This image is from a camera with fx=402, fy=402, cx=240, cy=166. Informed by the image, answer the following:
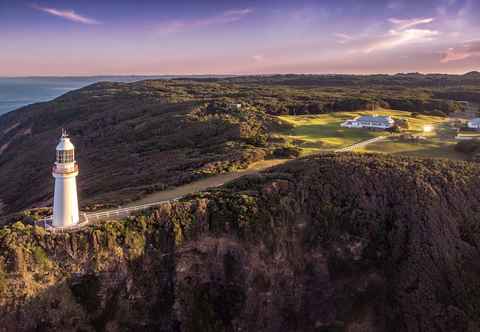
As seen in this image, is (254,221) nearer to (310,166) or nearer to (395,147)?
(310,166)

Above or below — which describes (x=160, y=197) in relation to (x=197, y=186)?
below

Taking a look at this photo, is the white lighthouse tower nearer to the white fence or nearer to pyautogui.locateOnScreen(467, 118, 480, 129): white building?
the white fence

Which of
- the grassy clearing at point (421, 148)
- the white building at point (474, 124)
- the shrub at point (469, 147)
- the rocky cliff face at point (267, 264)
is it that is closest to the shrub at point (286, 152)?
the grassy clearing at point (421, 148)

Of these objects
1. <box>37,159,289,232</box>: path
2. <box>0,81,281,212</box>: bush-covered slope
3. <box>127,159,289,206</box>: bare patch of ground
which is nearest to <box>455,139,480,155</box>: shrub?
<box>37,159,289,232</box>: path

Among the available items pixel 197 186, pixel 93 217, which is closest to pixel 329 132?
pixel 197 186

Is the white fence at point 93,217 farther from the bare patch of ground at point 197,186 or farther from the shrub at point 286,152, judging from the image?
the shrub at point 286,152

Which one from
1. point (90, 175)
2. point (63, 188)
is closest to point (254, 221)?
point (63, 188)

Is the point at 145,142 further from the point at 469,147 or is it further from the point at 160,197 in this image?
the point at 469,147
